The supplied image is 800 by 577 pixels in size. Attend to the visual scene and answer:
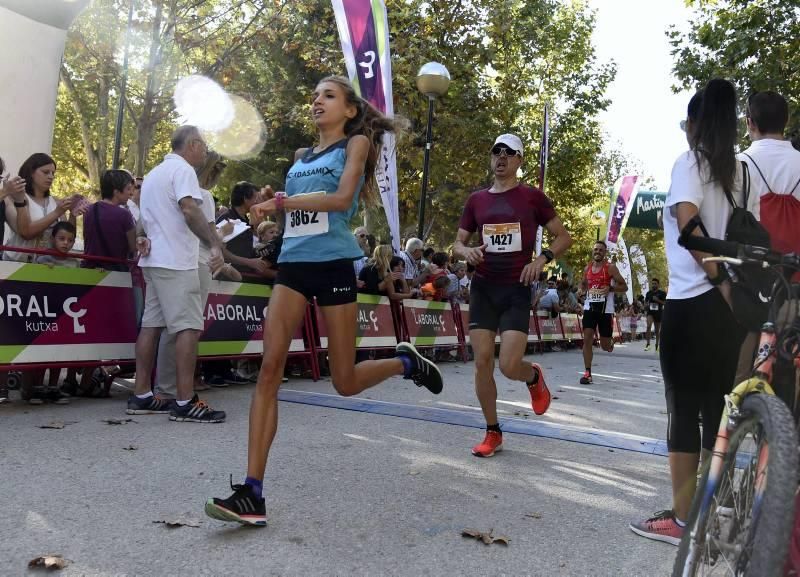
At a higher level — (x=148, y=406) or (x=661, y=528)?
(x=148, y=406)

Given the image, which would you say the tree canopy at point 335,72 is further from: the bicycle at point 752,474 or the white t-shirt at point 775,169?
the bicycle at point 752,474

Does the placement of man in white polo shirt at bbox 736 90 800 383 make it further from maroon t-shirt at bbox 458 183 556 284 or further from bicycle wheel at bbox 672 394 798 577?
maroon t-shirt at bbox 458 183 556 284

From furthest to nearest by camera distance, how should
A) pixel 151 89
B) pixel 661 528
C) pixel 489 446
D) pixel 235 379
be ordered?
pixel 151 89
pixel 235 379
pixel 489 446
pixel 661 528

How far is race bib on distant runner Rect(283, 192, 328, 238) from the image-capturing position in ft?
11.7

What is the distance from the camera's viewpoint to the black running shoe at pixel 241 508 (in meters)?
3.10

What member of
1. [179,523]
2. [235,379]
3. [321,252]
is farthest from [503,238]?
[235,379]

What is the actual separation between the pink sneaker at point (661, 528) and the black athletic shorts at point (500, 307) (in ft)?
5.83

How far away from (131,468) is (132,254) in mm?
Result: 3395

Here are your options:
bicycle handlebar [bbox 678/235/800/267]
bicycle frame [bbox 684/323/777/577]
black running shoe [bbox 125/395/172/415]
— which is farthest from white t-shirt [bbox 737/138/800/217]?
black running shoe [bbox 125/395/172/415]

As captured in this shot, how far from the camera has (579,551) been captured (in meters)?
3.19

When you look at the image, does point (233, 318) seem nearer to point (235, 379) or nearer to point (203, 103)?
point (235, 379)

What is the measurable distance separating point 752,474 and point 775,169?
1.60m

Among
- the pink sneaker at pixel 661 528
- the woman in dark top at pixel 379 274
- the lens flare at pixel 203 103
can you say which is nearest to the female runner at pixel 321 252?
the pink sneaker at pixel 661 528

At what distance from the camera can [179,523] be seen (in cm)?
324
